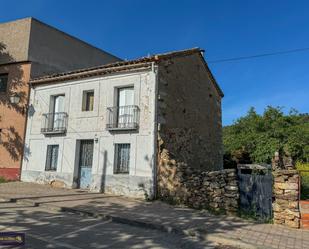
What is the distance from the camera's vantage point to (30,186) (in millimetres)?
14828

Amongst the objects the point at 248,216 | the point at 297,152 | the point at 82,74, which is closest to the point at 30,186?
the point at 82,74

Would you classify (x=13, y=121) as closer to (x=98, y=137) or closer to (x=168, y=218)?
(x=98, y=137)

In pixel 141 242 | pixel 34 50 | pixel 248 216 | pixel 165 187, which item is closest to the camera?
pixel 141 242

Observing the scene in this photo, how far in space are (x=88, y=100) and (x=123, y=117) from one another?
8.31 feet

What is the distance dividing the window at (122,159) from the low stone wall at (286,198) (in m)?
6.41

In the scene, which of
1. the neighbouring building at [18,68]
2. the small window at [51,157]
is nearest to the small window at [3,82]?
the neighbouring building at [18,68]

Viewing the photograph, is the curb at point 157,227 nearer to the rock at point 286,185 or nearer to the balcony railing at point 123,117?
the rock at point 286,185

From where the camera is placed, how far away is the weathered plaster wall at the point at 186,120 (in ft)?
42.0

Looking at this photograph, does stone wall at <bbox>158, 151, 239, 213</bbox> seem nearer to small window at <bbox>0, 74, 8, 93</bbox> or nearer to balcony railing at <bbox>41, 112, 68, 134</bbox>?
balcony railing at <bbox>41, 112, 68, 134</bbox>

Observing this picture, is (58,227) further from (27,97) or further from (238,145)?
(238,145)

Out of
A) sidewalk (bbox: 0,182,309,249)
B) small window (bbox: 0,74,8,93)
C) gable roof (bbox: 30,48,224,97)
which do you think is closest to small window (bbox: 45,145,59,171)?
sidewalk (bbox: 0,182,309,249)

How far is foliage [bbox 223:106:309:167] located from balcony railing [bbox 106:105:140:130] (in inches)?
416

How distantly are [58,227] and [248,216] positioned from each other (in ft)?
18.1

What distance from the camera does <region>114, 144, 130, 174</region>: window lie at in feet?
45.0
